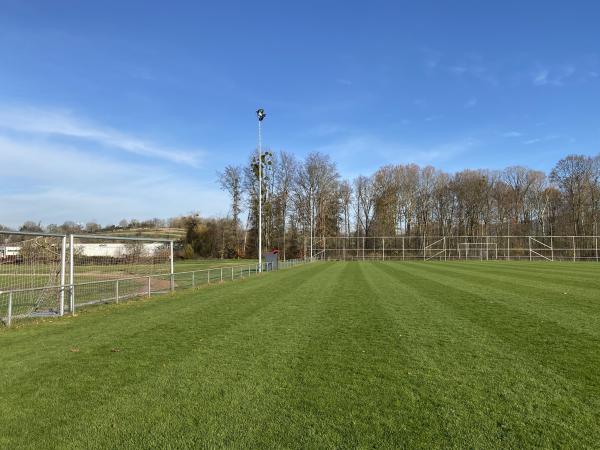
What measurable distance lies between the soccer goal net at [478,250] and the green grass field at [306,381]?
5124 centimetres

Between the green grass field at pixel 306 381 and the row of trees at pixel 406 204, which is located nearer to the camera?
the green grass field at pixel 306 381

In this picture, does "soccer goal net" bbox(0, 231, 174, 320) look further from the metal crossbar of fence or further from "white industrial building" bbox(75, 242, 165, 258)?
the metal crossbar of fence

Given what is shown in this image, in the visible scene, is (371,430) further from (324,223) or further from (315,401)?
(324,223)

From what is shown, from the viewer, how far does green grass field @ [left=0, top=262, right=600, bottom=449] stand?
4.02m

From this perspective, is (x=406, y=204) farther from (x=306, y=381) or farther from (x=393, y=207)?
(x=306, y=381)

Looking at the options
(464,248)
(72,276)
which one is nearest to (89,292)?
(72,276)

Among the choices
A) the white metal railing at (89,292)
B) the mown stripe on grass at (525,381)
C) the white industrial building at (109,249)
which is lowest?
the mown stripe on grass at (525,381)

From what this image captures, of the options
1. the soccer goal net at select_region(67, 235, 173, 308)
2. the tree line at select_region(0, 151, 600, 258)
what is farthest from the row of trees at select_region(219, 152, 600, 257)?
the soccer goal net at select_region(67, 235, 173, 308)

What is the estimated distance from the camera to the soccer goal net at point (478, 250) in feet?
193

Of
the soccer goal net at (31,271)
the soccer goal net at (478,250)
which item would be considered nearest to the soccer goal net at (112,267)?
the soccer goal net at (31,271)

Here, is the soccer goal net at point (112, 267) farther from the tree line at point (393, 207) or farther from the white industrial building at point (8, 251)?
the tree line at point (393, 207)

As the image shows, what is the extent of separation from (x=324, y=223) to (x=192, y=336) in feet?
207

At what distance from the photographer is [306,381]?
218 inches

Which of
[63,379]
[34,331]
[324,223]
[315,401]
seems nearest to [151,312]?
[34,331]
